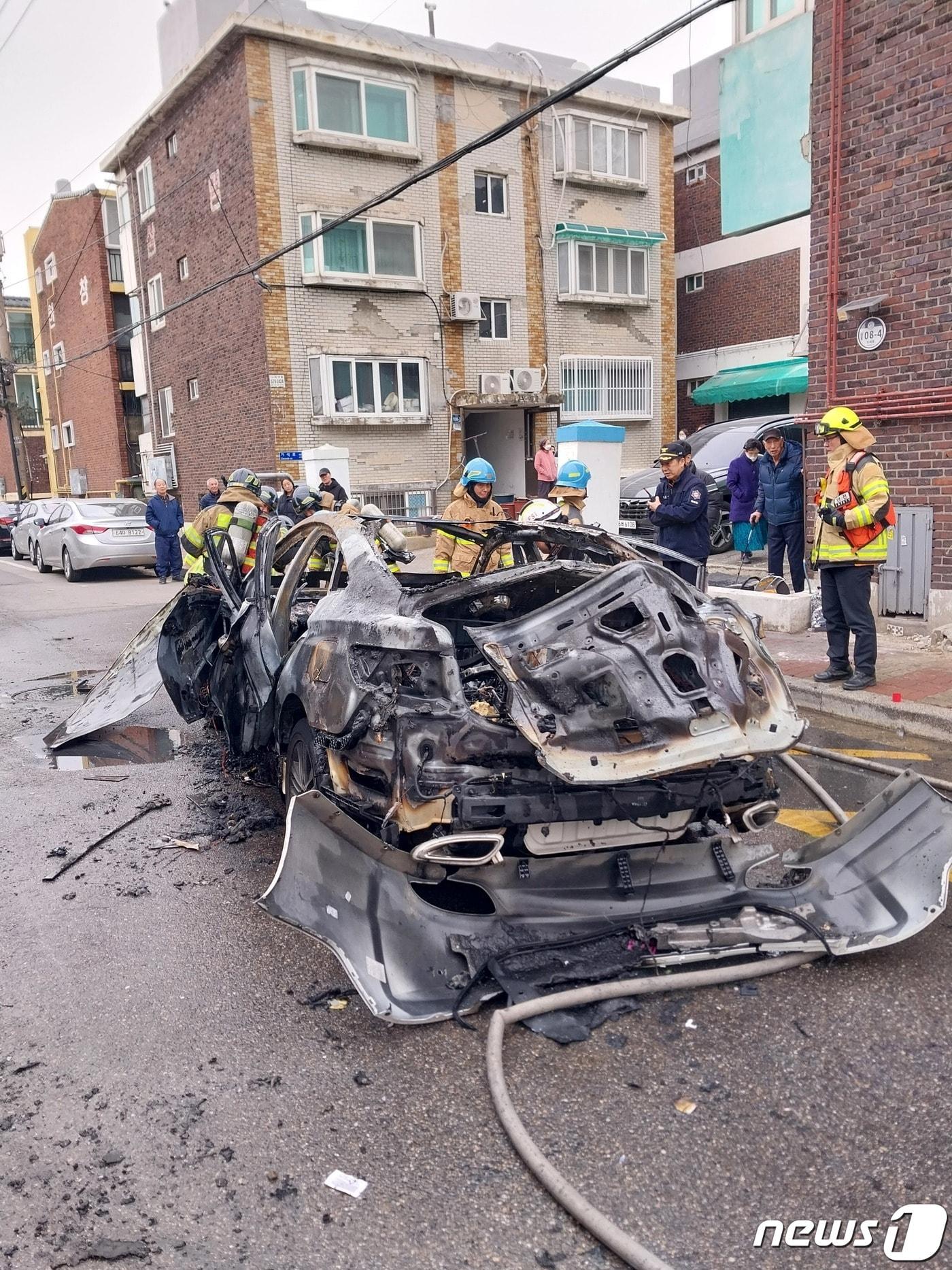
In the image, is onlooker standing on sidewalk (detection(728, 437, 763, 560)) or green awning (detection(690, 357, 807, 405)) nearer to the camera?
onlooker standing on sidewalk (detection(728, 437, 763, 560))

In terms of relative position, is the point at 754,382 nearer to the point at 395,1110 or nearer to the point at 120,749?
the point at 120,749

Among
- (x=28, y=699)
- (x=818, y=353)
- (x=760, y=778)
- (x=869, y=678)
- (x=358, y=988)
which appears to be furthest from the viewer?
(x=818, y=353)

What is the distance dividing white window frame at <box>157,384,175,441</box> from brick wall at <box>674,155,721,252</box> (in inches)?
565

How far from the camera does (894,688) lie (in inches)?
273

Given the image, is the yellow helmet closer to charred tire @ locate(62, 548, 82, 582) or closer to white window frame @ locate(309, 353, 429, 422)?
charred tire @ locate(62, 548, 82, 582)

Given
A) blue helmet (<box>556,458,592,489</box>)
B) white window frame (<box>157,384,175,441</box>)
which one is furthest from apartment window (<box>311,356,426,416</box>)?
blue helmet (<box>556,458,592,489</box>)

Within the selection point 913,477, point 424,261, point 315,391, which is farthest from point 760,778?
point 424,261

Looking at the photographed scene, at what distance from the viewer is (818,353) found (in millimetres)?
9516

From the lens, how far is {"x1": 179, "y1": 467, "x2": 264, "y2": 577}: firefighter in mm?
6312

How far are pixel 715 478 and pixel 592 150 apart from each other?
12.6 meters

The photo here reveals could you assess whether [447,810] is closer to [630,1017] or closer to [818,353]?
[630,1017]

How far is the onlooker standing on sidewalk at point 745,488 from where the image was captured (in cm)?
1150

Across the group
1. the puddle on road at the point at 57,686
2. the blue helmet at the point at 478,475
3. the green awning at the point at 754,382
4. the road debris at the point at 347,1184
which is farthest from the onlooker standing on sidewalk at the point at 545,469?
the road debris at the point at 347,1184

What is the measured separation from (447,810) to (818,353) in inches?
313
